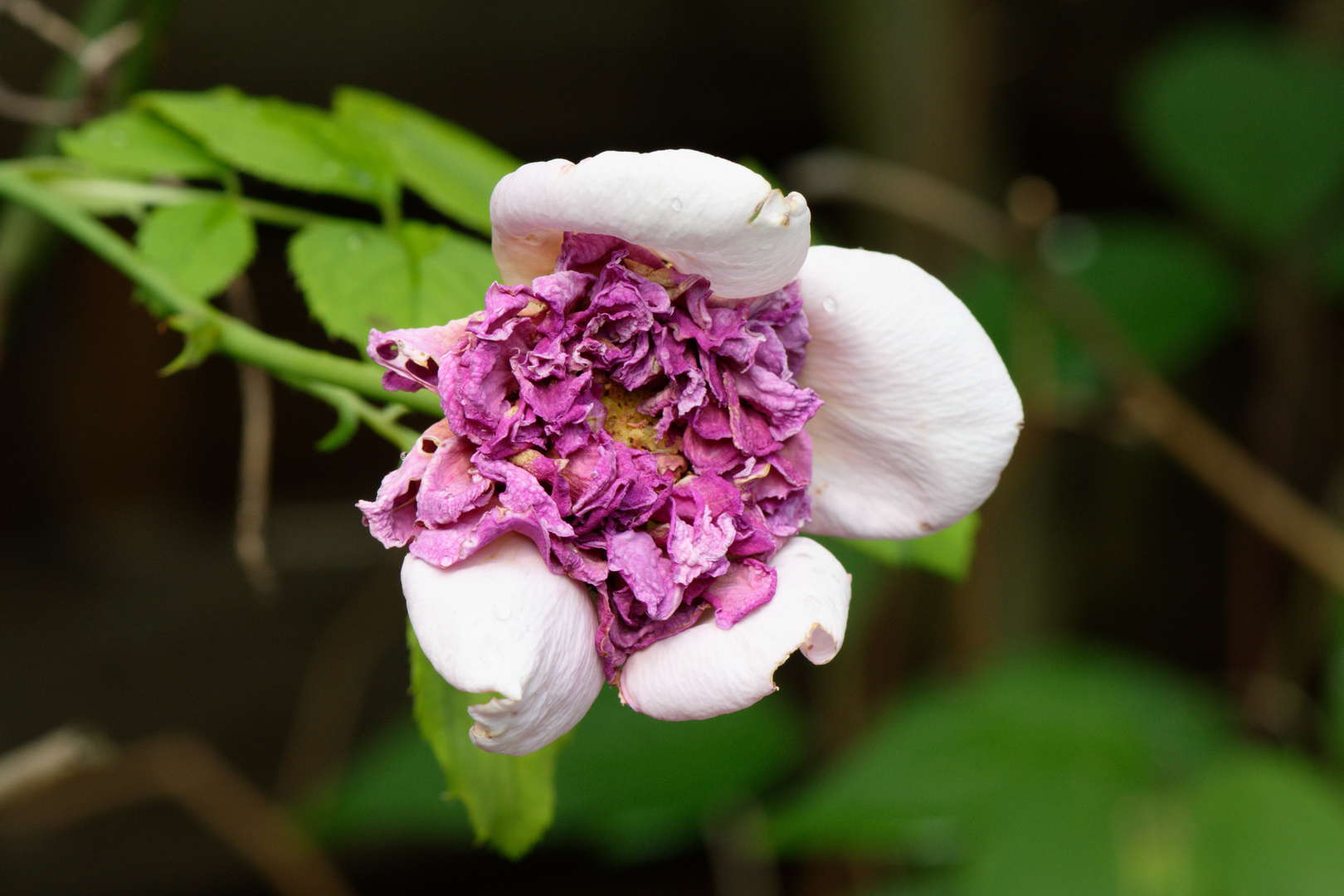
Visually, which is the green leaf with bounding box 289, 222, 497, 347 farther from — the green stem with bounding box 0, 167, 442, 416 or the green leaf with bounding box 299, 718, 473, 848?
the green leaf with bounding box 299, 718, 473, 848

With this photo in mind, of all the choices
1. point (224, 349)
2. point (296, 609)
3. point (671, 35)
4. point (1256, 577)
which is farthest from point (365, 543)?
point (1256, 577)

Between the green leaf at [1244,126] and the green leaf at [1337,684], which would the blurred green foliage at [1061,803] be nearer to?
the green leaf at [1337,684]

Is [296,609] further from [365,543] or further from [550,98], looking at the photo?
[550,98]

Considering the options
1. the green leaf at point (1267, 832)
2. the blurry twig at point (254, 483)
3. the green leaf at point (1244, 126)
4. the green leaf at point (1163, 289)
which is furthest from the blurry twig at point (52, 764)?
the green leaf at point (1244, 126)

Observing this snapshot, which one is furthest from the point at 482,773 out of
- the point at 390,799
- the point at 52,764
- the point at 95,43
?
the point at 390,799

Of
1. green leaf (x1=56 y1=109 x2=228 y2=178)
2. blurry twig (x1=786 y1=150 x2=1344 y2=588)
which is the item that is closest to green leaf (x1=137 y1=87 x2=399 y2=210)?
green leaf (x1=56 y1=109 x2=228 y2=178)
